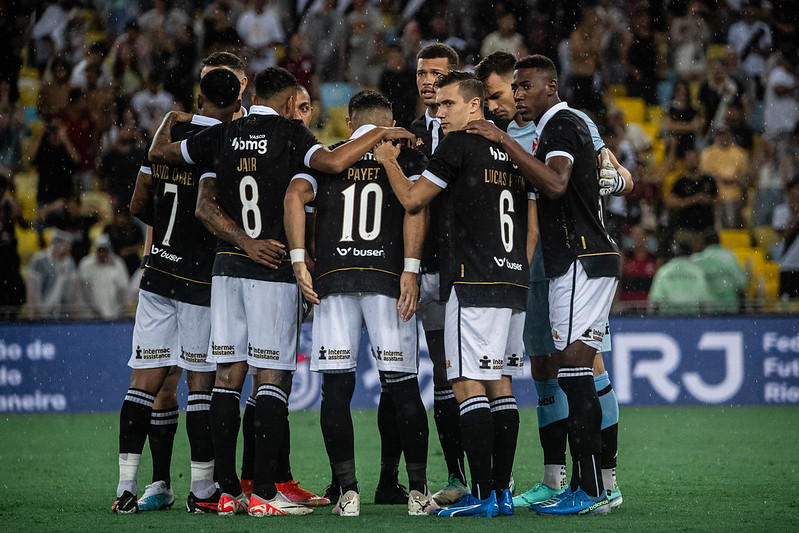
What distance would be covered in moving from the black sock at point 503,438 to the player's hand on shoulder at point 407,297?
27.3 inches

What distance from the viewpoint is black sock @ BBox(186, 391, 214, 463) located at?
6.48 metres

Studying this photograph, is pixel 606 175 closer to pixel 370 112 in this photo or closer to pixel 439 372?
pixel 370 112

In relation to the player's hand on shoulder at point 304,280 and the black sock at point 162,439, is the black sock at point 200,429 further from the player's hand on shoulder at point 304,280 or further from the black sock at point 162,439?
the player's hand on shoulder at point 304,280

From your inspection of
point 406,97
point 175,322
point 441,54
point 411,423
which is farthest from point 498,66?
point 406,97

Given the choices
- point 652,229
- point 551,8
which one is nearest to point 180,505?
point 652,229

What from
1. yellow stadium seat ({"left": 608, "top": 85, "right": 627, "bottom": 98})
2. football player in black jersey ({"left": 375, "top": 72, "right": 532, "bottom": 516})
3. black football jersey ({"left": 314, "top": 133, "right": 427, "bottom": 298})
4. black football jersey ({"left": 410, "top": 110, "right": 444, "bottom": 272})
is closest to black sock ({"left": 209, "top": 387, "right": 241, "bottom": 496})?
black football jersey ({"left": 314, "top": 133, "right": 427, "bottom": 298})

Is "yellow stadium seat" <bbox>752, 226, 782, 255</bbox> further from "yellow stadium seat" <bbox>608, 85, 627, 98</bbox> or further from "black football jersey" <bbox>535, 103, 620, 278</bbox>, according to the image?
"black football jersey" <bbox>535, 103, 620, 278</bbox>

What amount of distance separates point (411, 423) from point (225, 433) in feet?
3.45

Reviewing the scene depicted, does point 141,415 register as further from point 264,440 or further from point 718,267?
point 718,267

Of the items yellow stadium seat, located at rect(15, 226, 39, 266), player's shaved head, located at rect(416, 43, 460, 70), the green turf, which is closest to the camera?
the green turf

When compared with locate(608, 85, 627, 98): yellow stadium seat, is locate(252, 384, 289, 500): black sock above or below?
below

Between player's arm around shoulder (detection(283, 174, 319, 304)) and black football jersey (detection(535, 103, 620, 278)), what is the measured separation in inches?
53.8

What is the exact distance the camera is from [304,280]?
20.4ft

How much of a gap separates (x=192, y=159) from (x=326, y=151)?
83cm
